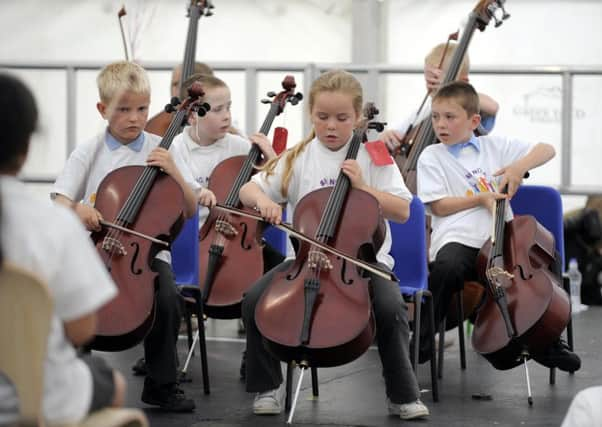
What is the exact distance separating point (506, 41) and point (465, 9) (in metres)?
0.34

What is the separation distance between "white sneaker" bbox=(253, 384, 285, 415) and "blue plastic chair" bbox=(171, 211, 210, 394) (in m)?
0.36

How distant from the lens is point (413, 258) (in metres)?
3.88

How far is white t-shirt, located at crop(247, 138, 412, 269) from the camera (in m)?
3.60

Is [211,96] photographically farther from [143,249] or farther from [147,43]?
[147,43]

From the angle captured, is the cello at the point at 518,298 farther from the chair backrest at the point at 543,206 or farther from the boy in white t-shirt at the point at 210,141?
the boy in white t-shirt at the point at 210,141

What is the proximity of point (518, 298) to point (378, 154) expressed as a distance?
1.98 feet

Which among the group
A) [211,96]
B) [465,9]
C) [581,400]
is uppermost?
[465,9]

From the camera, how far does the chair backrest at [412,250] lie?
12.6 feet

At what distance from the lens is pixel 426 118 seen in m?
4.64

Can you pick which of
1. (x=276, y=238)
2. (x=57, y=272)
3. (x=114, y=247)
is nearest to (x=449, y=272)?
(x=276, y=238)

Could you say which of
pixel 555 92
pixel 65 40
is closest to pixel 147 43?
pixel 65 40

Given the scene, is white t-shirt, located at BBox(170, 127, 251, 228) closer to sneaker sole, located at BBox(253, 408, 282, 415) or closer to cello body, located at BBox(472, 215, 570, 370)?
sneaker sole, located at BBox(253, 408, 282, 415)

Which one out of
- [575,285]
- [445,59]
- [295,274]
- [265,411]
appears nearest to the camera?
[295,274]

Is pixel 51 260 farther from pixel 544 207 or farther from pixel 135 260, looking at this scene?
pixel 544 207
